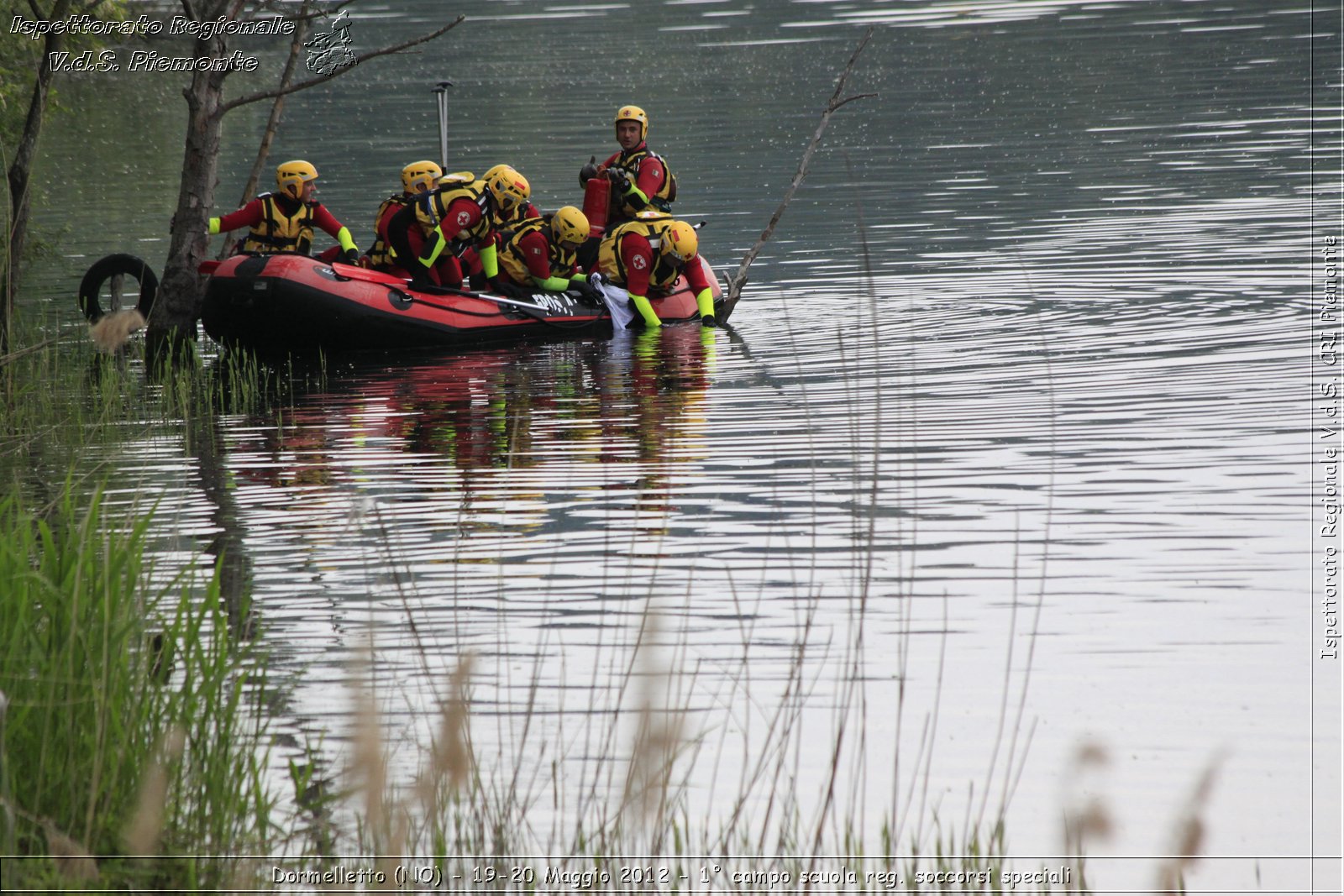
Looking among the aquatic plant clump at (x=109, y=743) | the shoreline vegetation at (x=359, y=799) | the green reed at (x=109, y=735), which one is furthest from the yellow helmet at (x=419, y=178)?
the aquatic plant clump at (x=109, y=743)

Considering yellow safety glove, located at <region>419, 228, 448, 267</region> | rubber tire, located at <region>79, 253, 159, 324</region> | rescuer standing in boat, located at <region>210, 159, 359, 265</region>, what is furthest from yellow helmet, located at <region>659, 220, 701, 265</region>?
rubber tire, located at <region>79, 253, 159, 324</region>

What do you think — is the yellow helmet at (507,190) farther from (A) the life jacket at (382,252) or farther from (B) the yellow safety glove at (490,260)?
(A) the life jacket at (382,252)

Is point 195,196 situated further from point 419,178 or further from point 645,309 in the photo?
point 645,309

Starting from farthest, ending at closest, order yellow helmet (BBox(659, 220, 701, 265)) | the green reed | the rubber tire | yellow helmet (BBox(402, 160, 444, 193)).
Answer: yellow helmet (BBox(402, 160, 444, 193)) → yellow helmet (BBox(659, 220, 701, 265)) → the rubber tire → the green reed

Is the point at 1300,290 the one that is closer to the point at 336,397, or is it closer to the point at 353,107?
the point at 336,397

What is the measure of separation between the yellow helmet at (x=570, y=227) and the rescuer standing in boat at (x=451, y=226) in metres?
0.38

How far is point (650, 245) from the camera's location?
52.1ft

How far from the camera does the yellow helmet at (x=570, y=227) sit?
627 inches

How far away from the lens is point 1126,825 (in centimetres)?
534

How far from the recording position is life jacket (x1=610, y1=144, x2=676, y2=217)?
16391 millimetres

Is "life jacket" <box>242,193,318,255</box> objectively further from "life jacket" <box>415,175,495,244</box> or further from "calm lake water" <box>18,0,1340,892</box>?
"calm lake water" <box>18,0,1340,892</box>

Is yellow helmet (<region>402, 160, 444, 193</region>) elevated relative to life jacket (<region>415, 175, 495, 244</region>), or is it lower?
elevated

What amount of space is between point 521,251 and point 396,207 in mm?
1207

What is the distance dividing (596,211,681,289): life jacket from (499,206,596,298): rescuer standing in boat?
0.80 ft
